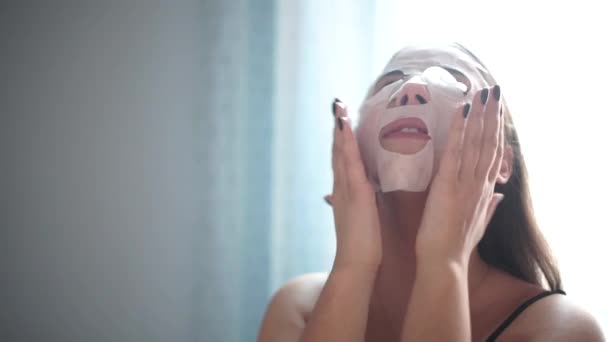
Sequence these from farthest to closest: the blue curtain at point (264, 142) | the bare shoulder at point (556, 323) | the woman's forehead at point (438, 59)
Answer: the blue curtain at point (264, 142)
the woman's forehead at point (438, 59)
the bare shoulder at point (556, 323)

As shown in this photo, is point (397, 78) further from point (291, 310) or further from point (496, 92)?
point (291, 310)

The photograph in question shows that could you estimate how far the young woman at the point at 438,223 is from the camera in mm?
643

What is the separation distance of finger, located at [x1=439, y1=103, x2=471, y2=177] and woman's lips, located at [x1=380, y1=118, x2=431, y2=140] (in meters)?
0.03

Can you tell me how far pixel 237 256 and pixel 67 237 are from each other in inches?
17.7

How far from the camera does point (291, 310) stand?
2.69 feet

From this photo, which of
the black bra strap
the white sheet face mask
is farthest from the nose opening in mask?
the black bra strap

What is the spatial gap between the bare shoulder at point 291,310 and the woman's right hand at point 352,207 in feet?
0.52

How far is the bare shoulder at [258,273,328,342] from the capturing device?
0.79 m

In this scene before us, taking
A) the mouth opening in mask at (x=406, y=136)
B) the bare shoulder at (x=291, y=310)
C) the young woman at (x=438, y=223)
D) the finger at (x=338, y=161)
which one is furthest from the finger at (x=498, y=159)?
the bare shoulder at (x=291, y=310)

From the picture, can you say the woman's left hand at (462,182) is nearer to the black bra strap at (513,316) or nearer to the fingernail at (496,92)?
the fingernail at (496,92)

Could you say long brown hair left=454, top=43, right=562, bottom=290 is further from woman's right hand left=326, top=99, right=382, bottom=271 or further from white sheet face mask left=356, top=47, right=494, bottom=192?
woman's right hand left=326, top=99, right=382, bottom=271

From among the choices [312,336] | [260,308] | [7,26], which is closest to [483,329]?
[312,336]

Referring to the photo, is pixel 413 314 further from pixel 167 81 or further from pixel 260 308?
pixel 167 81

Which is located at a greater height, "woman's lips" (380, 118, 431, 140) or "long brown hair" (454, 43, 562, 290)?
"woman's lips" (380, 118, 431, 140)
